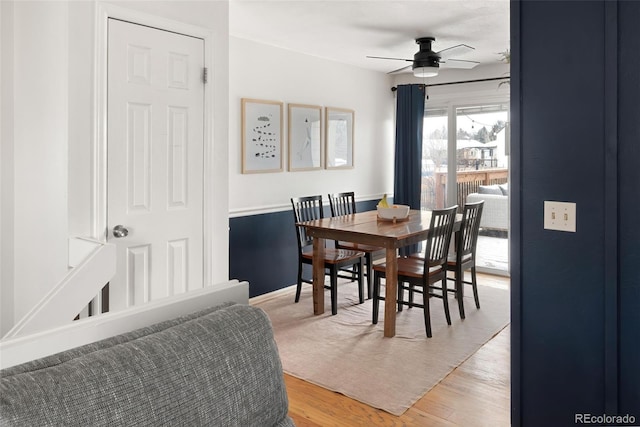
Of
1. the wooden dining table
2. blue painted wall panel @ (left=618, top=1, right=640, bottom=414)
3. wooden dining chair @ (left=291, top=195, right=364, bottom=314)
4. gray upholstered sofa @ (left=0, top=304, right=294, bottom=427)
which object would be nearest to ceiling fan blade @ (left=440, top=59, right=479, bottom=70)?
the wooden dining table

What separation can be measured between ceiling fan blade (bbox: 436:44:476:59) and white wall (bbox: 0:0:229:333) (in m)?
2.01

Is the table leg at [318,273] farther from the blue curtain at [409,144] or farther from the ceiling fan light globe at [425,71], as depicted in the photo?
the blue curtain at [409,144]

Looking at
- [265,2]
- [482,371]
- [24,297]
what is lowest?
[482,371]

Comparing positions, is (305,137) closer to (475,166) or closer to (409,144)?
(409,144)

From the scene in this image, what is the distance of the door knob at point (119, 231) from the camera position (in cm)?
257

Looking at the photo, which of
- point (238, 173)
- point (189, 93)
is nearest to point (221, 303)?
point (189, 93)

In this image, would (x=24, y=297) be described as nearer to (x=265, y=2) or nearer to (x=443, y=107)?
(x=265, y=2)

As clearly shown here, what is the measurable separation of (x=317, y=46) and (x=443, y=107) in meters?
2.08

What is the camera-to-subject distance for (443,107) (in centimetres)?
613

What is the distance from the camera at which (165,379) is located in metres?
0.99

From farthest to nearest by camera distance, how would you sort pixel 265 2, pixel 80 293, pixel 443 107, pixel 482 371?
1. pixel 443 107
2. pixel 265 2
3. pixel 482 371
4. pixel 80 293

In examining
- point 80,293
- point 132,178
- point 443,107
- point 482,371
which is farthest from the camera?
point 443,107

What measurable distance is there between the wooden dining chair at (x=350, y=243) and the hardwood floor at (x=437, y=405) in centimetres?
174

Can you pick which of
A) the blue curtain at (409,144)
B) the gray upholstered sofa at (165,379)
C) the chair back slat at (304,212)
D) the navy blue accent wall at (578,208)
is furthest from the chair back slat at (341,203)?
the gray upholstered sofa at (165,379)
